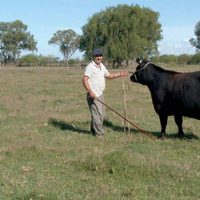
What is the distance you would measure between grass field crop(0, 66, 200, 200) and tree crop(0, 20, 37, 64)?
12415 centimetres

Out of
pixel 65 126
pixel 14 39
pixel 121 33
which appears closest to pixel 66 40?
pixel 14 39

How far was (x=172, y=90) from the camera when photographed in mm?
11367

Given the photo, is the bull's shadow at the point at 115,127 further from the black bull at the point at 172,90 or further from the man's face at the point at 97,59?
the man's face at the point at 97,59

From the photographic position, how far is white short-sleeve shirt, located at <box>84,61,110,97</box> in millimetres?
11501

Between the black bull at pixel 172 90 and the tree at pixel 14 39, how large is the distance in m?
127

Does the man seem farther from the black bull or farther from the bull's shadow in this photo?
the bull's shadow

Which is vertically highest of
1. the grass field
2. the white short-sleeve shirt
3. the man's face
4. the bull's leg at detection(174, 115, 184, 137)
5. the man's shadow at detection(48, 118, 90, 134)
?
the man's face

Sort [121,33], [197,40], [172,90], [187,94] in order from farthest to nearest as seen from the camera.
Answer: [197,40] → [121,33] → [172,90] → [187,94]

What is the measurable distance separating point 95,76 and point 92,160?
3.26m

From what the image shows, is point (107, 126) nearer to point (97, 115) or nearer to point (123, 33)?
point (97, 115)

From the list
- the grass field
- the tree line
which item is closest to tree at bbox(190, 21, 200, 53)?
the tree line

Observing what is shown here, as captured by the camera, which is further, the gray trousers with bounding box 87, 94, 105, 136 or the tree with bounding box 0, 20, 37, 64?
the tree with bounding box 0, 20, 37, 64

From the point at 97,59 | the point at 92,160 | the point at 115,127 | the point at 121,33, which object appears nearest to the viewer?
the point at 92,160

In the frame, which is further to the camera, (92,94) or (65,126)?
(65,126)
